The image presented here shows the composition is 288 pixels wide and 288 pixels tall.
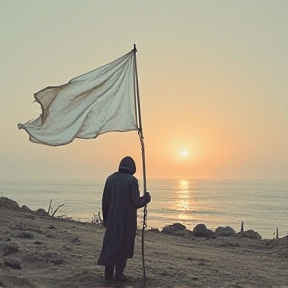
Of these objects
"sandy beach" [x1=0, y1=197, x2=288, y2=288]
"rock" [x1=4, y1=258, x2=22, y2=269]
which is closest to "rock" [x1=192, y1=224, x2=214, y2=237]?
"sandy beach" [x1=0, y1=197, x2=288, y2=288]

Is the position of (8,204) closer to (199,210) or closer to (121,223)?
(121,223)

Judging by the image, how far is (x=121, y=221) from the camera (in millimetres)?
7840

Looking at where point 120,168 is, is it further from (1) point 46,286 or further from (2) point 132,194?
(1) point 46,286

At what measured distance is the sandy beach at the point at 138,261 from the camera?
8195 millimetres

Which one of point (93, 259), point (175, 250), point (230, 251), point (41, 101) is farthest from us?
point (230, 251)

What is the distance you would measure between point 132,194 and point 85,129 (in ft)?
3.64

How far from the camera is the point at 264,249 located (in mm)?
14219

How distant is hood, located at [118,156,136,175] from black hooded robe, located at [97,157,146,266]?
0.13 metres

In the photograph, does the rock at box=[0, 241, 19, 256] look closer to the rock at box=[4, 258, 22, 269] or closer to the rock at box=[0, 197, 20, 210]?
the rock at box=[4, 258, 22, 269]

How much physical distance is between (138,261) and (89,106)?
3.59 m

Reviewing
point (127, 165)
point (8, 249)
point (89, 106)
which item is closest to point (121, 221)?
point (127, 165)

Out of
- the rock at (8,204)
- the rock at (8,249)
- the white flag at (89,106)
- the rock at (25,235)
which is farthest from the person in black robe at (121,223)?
the rock at (8,204)

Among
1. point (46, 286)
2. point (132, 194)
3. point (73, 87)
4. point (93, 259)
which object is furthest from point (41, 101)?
point (93, 259)

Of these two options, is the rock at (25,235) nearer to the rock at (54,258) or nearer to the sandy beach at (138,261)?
the sandy beach at (138,261)
